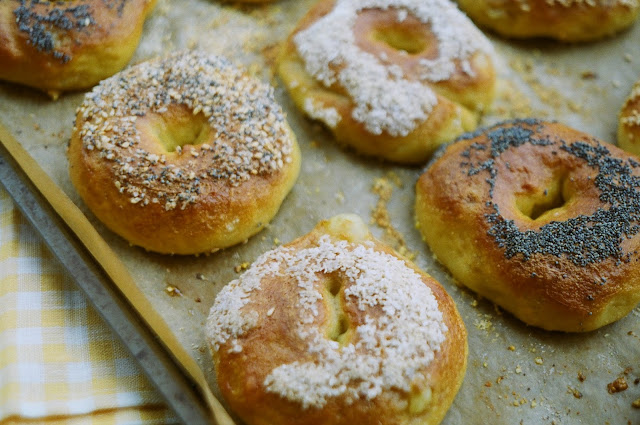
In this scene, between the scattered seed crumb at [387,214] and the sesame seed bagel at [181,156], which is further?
the scattered seed crumb at [387,214]

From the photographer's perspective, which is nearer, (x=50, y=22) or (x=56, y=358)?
(x=56, y=358)

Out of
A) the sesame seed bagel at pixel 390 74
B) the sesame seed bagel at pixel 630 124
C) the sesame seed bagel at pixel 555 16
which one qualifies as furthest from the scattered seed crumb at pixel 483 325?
the sesame seed bagel at pixel 555 16

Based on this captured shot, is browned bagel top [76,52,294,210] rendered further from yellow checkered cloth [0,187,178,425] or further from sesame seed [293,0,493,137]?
yellow checkered cloth [0,187,178,425]

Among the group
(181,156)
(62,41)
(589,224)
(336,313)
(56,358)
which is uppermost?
(62,41)

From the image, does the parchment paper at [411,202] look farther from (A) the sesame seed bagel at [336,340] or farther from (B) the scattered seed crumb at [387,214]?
(A) the sesame seed bagel at [336,340]

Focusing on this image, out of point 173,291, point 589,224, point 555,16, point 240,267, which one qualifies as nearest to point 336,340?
point 240,267

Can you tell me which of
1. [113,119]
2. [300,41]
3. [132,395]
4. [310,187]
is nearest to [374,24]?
[300,41]

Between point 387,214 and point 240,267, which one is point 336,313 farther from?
point 387,214

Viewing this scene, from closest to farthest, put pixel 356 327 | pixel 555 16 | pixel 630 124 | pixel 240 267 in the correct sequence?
pixel 356 327
pixel 240 267
pixel 630 124
pixel 555 16
